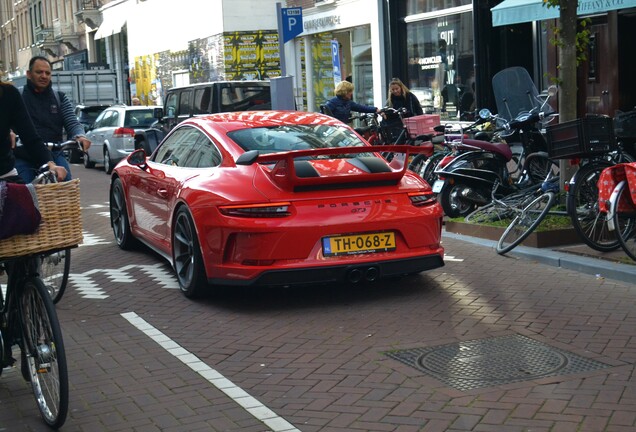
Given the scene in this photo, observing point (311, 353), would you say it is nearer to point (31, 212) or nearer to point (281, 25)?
point (31, 212)

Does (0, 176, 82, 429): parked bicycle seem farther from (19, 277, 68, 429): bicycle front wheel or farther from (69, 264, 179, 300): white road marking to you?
(69, 264, 179, 300): white road marking

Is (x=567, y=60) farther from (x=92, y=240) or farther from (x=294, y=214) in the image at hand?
(x=92, y=240)

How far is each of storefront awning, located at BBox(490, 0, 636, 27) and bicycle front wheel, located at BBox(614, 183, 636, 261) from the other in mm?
6471

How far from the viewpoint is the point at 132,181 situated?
32.0ft

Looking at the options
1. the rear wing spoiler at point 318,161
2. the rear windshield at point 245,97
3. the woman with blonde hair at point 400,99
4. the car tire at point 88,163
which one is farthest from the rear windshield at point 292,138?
the car tire at point 88,163

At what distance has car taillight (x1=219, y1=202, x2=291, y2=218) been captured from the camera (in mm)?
7188

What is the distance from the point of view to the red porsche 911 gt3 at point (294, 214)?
23.5ft

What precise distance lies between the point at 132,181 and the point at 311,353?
13.5ft

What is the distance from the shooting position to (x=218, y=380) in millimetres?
5660

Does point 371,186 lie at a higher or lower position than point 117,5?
lower

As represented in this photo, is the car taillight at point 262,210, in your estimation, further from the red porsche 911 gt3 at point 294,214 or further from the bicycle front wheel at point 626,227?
the bicycle front wheel at point 626,227

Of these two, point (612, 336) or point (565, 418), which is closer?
point (565, 418)

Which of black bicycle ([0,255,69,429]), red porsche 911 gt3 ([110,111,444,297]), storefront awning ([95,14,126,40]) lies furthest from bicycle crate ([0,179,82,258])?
storefront awning ([95,14,126,40])

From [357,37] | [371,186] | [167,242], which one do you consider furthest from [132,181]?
[357,37]
